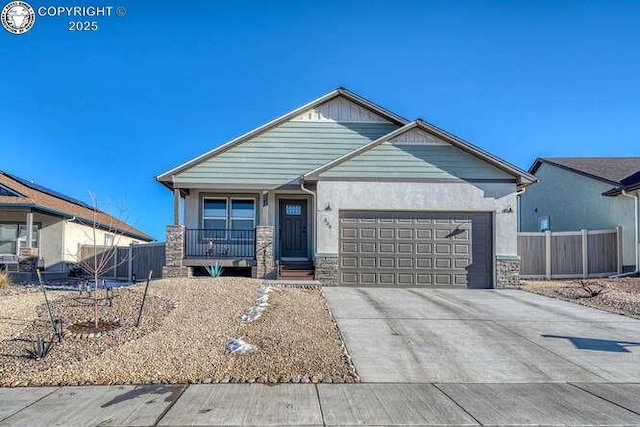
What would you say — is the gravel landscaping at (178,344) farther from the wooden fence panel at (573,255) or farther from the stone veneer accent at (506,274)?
the wooden fence panel at (573,255)

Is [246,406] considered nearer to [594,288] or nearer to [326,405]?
[326,405]

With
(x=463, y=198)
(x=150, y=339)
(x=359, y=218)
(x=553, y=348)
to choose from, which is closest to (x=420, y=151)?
(x=463, y=198)

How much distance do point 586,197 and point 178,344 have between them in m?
17.6

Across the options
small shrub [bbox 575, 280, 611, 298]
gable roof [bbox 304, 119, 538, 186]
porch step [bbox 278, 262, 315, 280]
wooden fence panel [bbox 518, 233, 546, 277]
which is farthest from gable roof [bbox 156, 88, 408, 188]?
small shrub [bbox 575, 280, 611, 298]

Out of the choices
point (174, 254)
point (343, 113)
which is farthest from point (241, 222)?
point (343, 113)

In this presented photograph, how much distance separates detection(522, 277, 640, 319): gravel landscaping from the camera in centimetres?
1051

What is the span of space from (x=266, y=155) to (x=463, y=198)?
6476 millimetres

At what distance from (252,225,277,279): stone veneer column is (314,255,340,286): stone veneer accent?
1460 mm

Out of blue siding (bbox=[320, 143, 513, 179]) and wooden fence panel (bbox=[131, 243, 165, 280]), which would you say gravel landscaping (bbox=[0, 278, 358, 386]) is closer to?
blue siding (bbox=[320, 143, 513, 179])

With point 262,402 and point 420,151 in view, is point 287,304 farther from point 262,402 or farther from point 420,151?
point 420,151

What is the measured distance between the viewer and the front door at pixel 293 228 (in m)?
15.3

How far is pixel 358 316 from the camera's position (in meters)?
9.02

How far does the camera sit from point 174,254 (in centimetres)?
1391

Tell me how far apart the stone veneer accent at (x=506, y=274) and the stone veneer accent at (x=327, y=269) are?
15.7 feet
